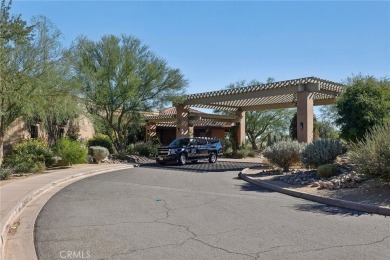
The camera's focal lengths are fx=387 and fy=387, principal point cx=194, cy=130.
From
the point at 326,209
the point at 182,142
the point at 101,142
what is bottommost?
the point at 326,209

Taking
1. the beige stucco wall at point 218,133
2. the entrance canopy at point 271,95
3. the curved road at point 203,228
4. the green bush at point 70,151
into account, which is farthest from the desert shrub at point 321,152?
the beige stucco wall at point 218,133

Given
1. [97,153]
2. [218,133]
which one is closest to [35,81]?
[97,153]

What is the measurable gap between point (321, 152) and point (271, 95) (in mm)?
11251

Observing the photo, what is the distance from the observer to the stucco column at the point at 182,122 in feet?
108

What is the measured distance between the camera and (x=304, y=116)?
23.3 metres

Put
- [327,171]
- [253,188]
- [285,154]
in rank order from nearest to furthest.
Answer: [253,188] < [327,171] < [285,154]

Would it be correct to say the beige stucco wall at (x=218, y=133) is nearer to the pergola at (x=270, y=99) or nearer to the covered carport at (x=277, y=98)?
the pergola at (x=270, y=99)

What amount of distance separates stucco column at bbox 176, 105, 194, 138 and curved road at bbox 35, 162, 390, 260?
21.4m

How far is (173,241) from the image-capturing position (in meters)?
6.40

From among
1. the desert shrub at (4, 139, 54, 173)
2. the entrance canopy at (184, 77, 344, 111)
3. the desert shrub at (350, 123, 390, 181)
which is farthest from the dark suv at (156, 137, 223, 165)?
the desert shrub at (350, 123, 390, 181)

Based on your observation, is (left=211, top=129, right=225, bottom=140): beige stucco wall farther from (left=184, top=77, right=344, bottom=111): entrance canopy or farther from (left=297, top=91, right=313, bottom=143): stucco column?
(left=297, top=91, right=313, bottom=143): stucco column

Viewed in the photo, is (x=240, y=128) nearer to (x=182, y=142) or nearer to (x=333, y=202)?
(x=182, y=142)

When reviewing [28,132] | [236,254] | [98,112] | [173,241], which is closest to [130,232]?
[173,241]

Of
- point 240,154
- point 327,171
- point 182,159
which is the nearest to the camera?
point 327,171
